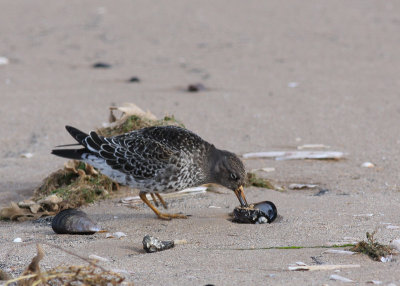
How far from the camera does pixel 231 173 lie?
21.2ft

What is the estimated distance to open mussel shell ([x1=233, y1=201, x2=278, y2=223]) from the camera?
237 inches

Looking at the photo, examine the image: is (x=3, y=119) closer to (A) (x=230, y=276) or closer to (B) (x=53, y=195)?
(B) (x=53, y=195)

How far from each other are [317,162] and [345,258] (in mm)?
3392

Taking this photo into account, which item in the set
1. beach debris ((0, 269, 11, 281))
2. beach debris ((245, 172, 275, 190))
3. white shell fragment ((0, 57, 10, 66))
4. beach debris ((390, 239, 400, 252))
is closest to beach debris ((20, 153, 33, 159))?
beach debris ((245, 172, 275, 190))

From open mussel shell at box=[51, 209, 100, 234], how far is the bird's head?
134 centimetres

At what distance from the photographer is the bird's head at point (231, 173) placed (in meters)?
6.44

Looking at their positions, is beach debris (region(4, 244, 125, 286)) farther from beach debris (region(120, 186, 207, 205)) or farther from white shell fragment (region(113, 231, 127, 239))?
beach debris (region(120, 186, 207, 205))

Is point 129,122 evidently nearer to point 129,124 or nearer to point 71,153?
point 129,124

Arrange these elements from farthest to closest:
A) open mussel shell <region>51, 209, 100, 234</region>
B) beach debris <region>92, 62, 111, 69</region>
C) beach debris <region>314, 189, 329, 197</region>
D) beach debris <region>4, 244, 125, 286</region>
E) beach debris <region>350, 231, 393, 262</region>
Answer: beach debris <region>92, 62, 111, 69</region>
beach debris <region>314, 189, 329, 197</region>
open mussel shell <region>51, 209, 100, 234</region>
beach debris <region>350, 231, 393, 262</region>
beach debris <region>4, 244, 125, 286</region>

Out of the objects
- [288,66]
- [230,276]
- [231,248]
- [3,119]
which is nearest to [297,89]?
[288,66]

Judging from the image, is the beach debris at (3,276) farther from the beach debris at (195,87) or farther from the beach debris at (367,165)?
the beach debris at (195,87)

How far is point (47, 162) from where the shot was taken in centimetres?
830

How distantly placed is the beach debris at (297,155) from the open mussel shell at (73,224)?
2.90 metres

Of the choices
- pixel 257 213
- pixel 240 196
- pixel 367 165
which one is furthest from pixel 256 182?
pixel 367 165
